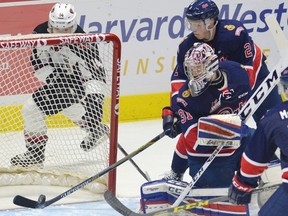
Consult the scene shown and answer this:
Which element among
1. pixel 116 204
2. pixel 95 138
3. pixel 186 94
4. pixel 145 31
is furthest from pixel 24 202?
pixel 145 31

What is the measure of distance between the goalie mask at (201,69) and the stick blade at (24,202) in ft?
3.81

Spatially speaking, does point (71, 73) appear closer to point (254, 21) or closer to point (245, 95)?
point (245, 95)

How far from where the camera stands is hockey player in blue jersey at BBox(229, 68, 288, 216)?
11.8 ft

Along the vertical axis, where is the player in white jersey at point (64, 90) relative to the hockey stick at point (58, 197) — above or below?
above

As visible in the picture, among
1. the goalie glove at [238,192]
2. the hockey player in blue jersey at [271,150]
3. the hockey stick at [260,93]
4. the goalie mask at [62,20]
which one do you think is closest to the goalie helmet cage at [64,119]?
the goalie mask at [62,20]

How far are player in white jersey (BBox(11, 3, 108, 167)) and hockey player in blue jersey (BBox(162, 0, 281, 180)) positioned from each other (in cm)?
54

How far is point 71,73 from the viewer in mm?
5254

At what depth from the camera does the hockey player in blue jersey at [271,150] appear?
142 inches

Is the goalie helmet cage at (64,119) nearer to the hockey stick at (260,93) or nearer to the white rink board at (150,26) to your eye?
the white rink board at (150,26)

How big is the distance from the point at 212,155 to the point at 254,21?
2383mm

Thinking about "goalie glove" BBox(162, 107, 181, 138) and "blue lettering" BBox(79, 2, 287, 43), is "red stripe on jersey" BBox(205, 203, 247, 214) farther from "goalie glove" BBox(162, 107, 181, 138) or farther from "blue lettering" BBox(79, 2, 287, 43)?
"blue lettering" BBox(79, 2, 287, 43)

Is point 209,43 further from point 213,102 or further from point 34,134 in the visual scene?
point 34,134

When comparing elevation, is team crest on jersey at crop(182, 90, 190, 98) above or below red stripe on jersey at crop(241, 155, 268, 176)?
above

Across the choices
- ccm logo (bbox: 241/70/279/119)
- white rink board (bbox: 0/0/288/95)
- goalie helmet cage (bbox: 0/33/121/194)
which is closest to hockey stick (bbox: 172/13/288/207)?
ccm logo (bbox: 241/70/279/119)
